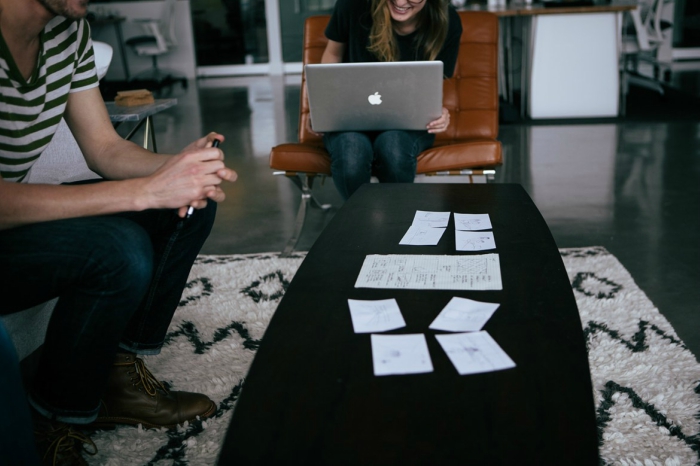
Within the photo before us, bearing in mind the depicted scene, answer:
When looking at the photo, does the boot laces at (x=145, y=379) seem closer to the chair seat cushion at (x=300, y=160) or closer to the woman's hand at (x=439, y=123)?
the chair seat cushion at (x=300, y=160)

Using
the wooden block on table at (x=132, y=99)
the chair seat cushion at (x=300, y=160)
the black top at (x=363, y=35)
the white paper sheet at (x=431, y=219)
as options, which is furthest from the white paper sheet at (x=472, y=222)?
the wooden block on table at (x=132, y=99)

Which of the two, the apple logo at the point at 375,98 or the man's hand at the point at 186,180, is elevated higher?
the apple logo at the point at 375,98

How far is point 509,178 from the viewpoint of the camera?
3.57 m

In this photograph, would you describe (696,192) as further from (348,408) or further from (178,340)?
(348,408)

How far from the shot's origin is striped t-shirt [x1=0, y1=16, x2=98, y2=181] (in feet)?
4.31

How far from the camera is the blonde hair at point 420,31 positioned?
2.40 metres

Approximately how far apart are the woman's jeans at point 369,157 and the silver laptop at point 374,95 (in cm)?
4

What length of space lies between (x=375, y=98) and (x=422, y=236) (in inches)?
33.3

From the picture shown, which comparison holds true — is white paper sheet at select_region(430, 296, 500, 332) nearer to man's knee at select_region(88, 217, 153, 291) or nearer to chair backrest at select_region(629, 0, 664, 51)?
man's knee at select_region(88, 217, 153, 291)

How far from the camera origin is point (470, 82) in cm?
287

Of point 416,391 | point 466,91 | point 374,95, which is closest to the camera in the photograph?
point 416,391

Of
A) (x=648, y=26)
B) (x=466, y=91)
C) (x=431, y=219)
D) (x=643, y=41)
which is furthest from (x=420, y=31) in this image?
(x=648, y=26)

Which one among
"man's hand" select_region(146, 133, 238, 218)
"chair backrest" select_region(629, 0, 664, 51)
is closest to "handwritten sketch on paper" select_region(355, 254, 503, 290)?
"man's hand" select_region(146, 133, 238, 218)

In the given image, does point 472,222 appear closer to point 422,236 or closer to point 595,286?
point 422,236
